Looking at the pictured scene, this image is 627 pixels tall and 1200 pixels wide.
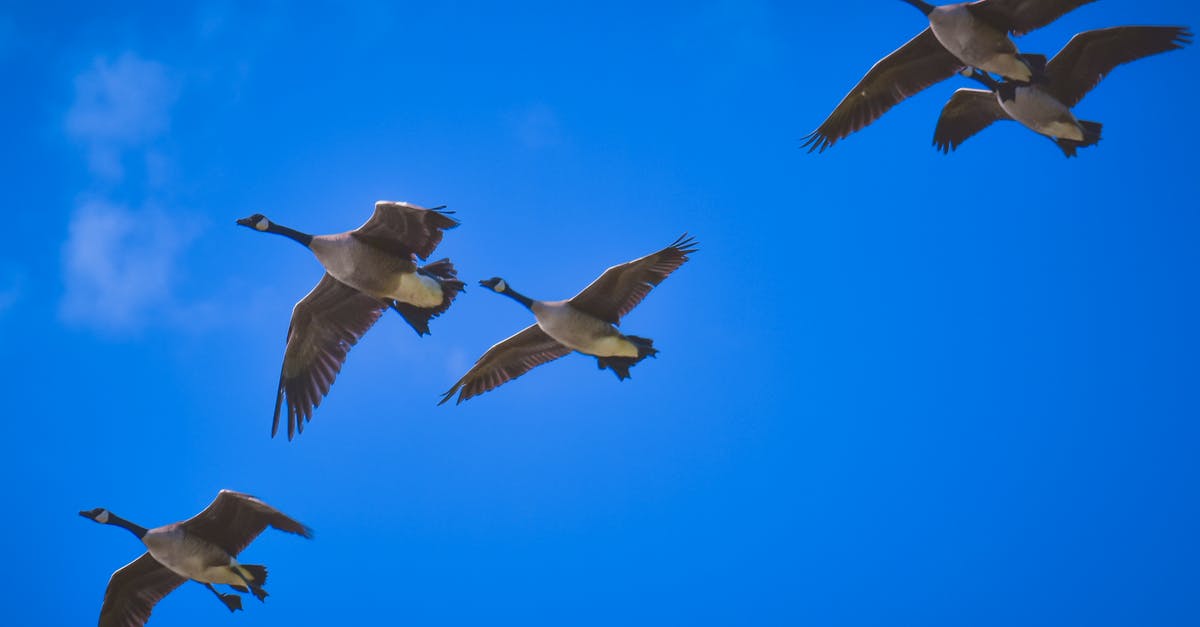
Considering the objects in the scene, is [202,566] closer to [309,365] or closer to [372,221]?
[309,365]

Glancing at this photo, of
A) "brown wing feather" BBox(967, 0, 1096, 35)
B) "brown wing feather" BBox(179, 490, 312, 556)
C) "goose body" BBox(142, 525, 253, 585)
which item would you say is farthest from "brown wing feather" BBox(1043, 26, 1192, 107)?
"goose body" BBox(142, 525, 253, 585)

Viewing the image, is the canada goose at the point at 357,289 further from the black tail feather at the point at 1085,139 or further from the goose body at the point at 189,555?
the black tail feather at the point at 1085,139

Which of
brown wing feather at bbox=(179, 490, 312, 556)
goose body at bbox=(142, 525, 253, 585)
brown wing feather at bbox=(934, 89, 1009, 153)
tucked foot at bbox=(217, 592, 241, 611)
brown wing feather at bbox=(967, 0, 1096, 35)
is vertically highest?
brown wing feather at bbox=(934, 89, 1009, 153)

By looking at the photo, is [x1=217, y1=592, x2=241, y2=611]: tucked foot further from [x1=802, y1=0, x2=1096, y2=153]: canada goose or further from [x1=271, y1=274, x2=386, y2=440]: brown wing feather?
[x1=802, y1=0, x2=1096, y2=153]: canada goose

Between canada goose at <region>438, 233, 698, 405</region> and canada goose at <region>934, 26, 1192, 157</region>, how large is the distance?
4449 mm

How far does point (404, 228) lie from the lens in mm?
11945

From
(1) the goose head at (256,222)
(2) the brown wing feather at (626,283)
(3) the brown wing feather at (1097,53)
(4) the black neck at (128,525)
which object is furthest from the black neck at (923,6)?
(4) the black neck at (128,525)

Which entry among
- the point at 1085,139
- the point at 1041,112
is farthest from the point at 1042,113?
the point at 1085,139

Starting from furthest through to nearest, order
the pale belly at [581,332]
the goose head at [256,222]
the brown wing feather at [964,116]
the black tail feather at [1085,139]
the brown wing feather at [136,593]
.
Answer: the brown wing feather at [964,116]
the black tail feather at [1085,139]
the goose head at [256,222]
the pale belly at [581,332]
the brown wing feather at [136,593]

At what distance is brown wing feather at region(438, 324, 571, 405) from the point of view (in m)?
13.4

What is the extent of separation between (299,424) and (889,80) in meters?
8.43

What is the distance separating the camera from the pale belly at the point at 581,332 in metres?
12.5

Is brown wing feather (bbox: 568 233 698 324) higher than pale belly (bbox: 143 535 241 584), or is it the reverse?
brown wing feather (bbox: 568 233 698 324)

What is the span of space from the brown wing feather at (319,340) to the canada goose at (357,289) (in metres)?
0.01
